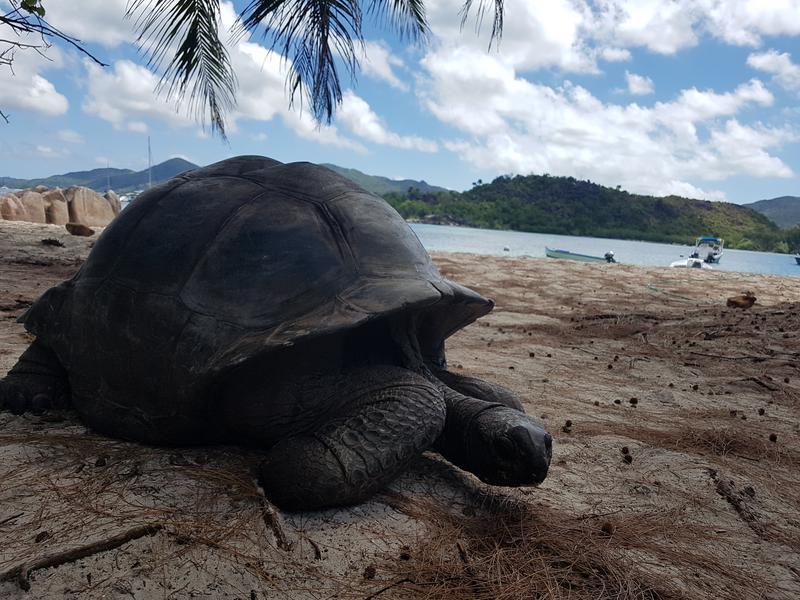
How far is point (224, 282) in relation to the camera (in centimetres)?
237

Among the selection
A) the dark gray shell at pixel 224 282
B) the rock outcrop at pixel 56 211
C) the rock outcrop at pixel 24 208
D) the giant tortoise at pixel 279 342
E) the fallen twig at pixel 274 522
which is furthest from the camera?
the rock outcrop at pixel 56 211

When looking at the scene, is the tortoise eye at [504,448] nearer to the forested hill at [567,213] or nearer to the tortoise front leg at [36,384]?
the tortoise front leg at [36,384]

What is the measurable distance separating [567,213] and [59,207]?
62.4 metres

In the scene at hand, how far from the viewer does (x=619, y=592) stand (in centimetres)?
176

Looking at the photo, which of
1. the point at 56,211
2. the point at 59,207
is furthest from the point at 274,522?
the point at 59,207

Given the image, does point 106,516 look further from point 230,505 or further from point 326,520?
point 326,520

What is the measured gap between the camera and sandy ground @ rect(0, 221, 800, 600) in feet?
5.57

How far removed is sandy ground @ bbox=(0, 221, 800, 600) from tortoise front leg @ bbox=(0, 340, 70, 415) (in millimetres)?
91

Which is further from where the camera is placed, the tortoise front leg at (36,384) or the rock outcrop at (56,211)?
the rock outcrop at (56,211)

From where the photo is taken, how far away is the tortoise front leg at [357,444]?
2041 mm

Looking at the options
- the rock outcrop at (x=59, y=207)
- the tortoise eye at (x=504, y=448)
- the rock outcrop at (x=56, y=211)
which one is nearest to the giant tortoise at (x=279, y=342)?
the tortoise eye at (x=504, y=448)

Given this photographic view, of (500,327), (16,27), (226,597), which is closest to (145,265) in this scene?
(226,597)

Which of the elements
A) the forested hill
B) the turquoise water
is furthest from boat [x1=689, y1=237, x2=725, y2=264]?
the forested hill

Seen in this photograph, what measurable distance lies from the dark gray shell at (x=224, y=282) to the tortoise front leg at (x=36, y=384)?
13 centimetres
